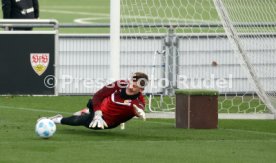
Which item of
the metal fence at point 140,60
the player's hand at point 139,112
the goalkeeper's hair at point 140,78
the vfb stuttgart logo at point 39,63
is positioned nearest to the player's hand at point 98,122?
the player's hand at point 139,112

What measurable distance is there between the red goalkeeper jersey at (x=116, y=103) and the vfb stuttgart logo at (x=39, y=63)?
5505 millimetres

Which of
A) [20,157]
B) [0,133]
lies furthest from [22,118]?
[20,157]

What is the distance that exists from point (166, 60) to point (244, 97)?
63.3 inches

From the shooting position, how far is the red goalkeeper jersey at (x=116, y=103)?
51.1ft

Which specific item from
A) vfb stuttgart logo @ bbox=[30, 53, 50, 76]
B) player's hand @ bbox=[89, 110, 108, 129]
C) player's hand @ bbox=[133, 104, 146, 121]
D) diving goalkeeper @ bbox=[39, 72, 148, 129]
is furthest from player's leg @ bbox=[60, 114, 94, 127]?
vfb stuttgart logo @ bbox=[30, 53, 50, 76]

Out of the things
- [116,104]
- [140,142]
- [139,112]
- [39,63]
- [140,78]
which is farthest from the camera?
[39,63]

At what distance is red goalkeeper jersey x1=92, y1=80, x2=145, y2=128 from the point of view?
613 inches

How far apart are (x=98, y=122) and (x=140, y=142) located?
1.12m

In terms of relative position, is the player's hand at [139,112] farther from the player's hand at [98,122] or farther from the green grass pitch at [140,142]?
the player's hand at [98,122]

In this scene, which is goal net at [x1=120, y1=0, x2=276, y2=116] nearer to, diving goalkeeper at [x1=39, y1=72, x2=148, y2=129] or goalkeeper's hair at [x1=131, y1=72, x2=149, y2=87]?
diving goalkeeper at [x1=39, y1=72, x2=148, y2=129]

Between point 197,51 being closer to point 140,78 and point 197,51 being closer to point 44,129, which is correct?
point 140,78

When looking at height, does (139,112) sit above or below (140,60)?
below

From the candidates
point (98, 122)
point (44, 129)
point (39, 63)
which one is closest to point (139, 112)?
point (98, 122)

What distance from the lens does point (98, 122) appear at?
15.5 m
